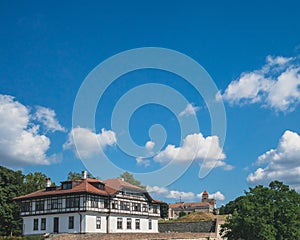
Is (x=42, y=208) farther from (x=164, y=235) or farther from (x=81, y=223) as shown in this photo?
(x=164, y=235)

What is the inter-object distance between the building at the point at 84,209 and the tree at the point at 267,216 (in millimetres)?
13941

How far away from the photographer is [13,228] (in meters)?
49.3

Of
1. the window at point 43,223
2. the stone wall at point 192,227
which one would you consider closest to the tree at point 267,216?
the stone wall at point 192,227

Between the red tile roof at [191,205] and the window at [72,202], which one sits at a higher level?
the red tile roof at [191,205]

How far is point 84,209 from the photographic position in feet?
140

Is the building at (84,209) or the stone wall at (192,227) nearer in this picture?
the building at (84,209)

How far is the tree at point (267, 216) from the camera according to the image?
35.5m

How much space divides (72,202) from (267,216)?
19.8m

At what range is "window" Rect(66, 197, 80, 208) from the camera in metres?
43.3

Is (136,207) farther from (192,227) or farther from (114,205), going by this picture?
(192,227)

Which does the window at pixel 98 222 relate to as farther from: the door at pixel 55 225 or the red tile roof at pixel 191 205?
the red tile roof at pixel 191 205

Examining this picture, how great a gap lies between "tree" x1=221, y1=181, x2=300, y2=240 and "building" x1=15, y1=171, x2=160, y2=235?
13.9m

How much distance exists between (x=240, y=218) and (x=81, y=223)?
16.2 meters

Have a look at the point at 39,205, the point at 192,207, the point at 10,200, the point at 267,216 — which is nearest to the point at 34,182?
the point at 10,200
